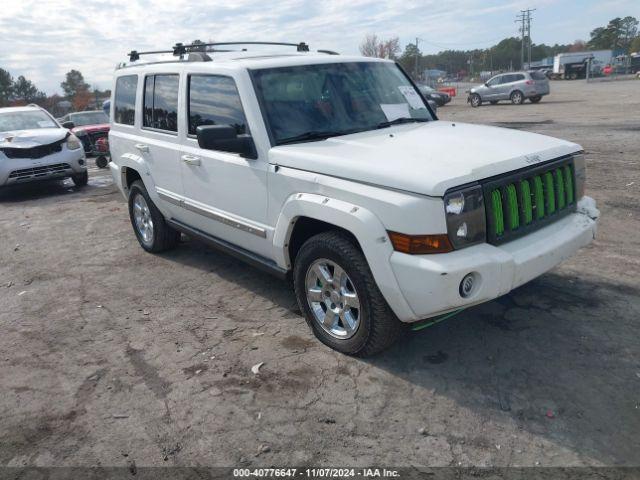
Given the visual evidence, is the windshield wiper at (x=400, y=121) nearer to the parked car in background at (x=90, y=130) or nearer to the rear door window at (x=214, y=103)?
the rear door window at (x=214, y=103)

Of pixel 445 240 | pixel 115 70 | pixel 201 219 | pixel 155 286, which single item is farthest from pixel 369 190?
pixel 115 70

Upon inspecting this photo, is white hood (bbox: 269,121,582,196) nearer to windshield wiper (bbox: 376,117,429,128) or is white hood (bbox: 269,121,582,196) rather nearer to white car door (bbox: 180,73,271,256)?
windshield wiper (bbox: 376,117,429,128)

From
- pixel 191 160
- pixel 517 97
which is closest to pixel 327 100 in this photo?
pixel 191 160

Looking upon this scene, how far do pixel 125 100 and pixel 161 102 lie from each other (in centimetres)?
106

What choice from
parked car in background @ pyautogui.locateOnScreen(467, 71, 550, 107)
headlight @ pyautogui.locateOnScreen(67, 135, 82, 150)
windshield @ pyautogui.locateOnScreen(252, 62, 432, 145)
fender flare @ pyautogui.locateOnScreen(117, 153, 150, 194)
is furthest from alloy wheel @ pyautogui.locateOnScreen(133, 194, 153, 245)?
parked car in background @ pyautogui.locateOnScreen(467, 71, 550, 107)

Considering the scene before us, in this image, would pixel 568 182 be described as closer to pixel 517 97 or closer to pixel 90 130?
pixel 90 130

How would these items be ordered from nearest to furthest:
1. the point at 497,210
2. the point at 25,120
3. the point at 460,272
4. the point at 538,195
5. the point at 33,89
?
the point at 460,272 < the point at 497,210 < the point at 538,195 < the point at 25,120 < the point at 33,89

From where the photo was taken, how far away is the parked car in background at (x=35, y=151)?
10.3 metres

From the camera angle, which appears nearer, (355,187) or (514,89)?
(355,187)

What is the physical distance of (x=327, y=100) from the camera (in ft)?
14.1

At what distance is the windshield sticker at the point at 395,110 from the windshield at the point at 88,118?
45.8 feet

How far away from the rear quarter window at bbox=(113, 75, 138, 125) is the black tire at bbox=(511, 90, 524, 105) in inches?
995

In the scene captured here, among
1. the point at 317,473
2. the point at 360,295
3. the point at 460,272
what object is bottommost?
the point at 317,473

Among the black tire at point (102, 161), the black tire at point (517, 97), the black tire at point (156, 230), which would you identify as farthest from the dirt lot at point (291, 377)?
the black tire at point (517, 97)
